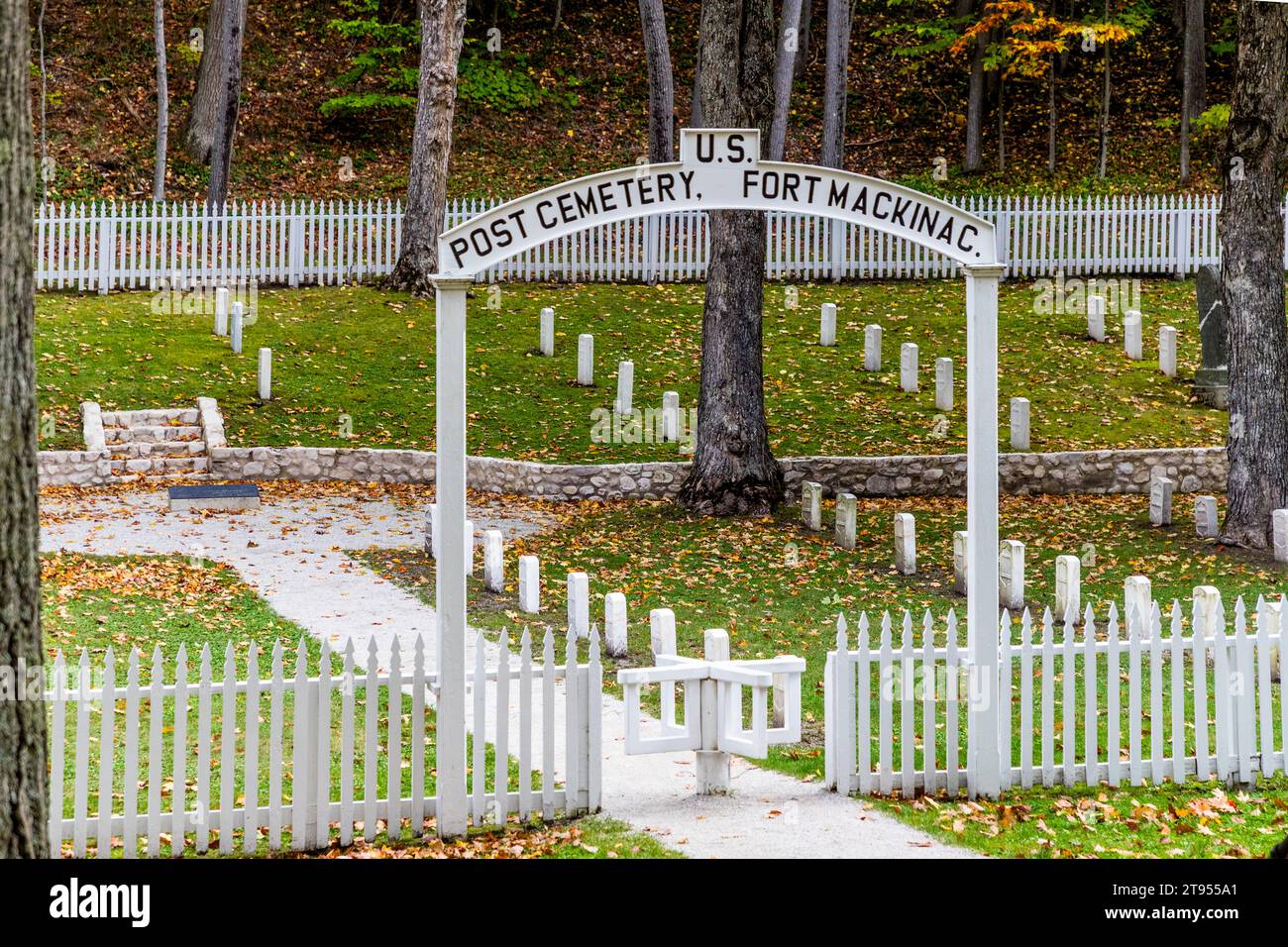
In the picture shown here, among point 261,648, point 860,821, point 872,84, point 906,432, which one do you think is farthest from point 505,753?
point 872,84

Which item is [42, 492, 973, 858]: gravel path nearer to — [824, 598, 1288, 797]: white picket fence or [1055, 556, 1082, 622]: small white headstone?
[824, 598, 1288, 797]: white picket fence

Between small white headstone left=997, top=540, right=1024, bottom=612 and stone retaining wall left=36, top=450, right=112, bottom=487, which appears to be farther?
stone retaining wall left=36, top=450, right=112, bottom=487

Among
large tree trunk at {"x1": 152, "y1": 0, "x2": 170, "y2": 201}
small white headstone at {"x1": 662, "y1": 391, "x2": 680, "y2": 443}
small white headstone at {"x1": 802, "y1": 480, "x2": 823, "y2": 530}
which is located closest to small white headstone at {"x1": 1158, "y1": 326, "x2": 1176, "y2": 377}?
small white headstone at {"x1": 662, "y1": 391, "x2": 680, "y2": 443}

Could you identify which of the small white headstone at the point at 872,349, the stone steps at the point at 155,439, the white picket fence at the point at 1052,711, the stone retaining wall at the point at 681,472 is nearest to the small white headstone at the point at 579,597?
the white picket fence at the point at 1052,711

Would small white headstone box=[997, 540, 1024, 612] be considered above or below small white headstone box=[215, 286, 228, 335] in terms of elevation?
below

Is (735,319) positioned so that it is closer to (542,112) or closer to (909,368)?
(909,368)

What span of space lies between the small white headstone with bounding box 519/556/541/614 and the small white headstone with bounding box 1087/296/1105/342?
1413 centimetres

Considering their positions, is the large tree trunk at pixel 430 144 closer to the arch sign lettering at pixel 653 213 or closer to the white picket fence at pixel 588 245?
the white picket fence at pixel 588 245

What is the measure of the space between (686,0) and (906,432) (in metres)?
25.2

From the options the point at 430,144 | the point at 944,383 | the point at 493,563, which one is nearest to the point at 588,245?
the point at 430,144

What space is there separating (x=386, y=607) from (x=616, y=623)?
2316mm

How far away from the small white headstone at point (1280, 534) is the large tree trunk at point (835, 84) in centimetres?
1558

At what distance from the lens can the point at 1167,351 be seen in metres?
24.0

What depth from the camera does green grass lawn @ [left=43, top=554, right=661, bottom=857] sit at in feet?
28.7
